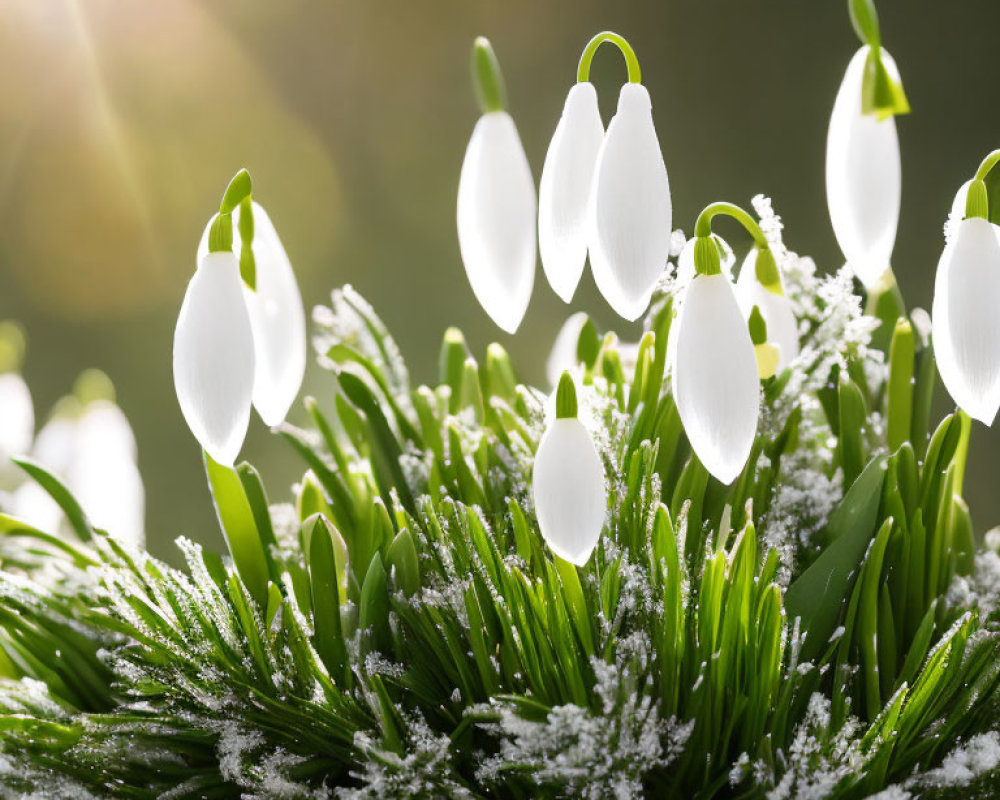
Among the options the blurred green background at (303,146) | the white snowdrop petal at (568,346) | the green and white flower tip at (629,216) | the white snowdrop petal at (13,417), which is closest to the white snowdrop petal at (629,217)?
the green and white flower tip at (629,216)

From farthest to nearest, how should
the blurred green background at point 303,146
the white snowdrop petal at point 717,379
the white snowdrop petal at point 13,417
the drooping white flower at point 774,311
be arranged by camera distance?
the blurred green background at point 303,146 < the white snowdrop petal at point 13,417 < the drooping white flower at point 774,311 < the white snowdrop petal at point 717,379

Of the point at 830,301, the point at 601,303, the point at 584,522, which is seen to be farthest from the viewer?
the point at 601,303

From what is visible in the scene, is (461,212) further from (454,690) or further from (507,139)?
(454,690)

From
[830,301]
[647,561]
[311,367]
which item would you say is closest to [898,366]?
[830,301]

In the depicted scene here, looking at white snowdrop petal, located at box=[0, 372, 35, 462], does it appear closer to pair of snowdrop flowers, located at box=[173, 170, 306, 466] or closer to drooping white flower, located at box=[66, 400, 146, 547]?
drooping white flower, located at box=[66, 400, 146, 547]

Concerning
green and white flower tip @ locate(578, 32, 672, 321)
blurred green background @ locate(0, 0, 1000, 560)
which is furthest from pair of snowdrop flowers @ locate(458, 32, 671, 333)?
blurred green background @ locate(0, 0, 1000, 560)

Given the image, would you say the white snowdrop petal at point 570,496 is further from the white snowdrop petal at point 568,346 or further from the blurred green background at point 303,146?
the blurred green background at point 303,146

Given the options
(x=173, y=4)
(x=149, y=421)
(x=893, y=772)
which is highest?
(x=173, y=4)
